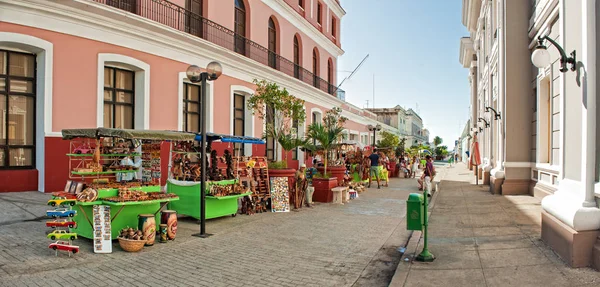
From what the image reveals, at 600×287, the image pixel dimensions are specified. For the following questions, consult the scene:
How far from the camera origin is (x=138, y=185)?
8031mm

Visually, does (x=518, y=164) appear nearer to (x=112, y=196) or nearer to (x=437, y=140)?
(x=112, y=196)

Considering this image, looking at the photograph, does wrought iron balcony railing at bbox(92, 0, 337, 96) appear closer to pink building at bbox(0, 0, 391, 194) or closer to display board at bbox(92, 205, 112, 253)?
pink building at bbox(0, 0, 391, 194)

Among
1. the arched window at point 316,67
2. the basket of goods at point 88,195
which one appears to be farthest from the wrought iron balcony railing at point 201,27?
the basket of goods at point 88,195

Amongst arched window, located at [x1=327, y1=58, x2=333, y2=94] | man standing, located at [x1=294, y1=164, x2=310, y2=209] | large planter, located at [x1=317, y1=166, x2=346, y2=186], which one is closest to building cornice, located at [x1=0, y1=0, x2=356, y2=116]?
large planter, located at [x1=317, y1=166, x2=346, y2=186]

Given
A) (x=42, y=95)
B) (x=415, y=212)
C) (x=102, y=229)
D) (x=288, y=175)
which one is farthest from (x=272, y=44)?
(x=415, y=212)

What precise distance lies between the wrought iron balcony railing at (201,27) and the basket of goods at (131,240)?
8.41 meters

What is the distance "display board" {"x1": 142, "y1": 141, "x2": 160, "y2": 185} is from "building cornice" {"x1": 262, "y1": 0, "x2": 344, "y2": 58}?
13.9 metres

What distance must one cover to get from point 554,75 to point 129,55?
1231 centimetres

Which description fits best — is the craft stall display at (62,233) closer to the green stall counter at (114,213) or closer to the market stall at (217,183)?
the green stall counter at (114,213)

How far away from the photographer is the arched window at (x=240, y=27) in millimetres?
19094

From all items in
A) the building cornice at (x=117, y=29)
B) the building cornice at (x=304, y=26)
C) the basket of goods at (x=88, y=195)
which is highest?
the building cornice at (x=304, y=26)

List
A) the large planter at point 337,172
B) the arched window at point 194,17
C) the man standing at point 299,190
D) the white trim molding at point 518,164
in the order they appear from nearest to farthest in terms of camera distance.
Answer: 1. the man standing at point 299,190
2. the white trim molding at point 518,164
3. the large planter at point 337,172
4. the arched window at point 194,17

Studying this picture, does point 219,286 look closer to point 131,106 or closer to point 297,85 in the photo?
point 131,106

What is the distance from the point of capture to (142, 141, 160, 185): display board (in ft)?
31.6
